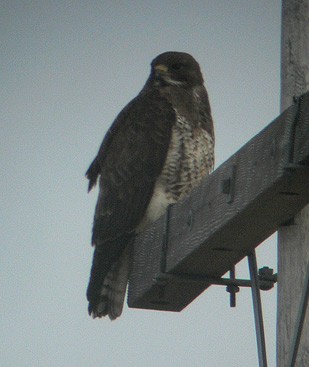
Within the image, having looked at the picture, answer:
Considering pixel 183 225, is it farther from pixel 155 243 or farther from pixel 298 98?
pixel 298 98

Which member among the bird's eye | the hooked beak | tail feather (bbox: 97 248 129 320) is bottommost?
tail feather (bbox: 97 248 129 320)

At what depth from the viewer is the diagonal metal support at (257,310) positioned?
2.50m

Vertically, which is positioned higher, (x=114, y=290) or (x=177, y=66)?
(x=177, y=66)

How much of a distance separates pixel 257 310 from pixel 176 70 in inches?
148

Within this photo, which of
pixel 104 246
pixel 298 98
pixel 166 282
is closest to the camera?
pixel 298 98

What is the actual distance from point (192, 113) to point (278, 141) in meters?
3.11

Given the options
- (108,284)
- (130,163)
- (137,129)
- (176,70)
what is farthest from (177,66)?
(108,284)

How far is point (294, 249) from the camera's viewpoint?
2.48 meters

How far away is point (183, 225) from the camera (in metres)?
3.01

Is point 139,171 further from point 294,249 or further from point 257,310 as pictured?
point 294,249

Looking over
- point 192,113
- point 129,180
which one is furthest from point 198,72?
point 129,180

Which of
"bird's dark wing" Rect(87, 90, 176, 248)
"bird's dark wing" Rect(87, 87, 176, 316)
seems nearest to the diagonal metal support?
"bird's dark wing" Rect(87, 87, 176, 316)

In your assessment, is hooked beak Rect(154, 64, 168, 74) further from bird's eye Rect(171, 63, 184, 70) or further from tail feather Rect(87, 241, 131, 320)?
tail feather Rect(87, 241, 131, 320)

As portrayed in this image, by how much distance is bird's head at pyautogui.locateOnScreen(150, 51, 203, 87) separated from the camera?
239 inches
